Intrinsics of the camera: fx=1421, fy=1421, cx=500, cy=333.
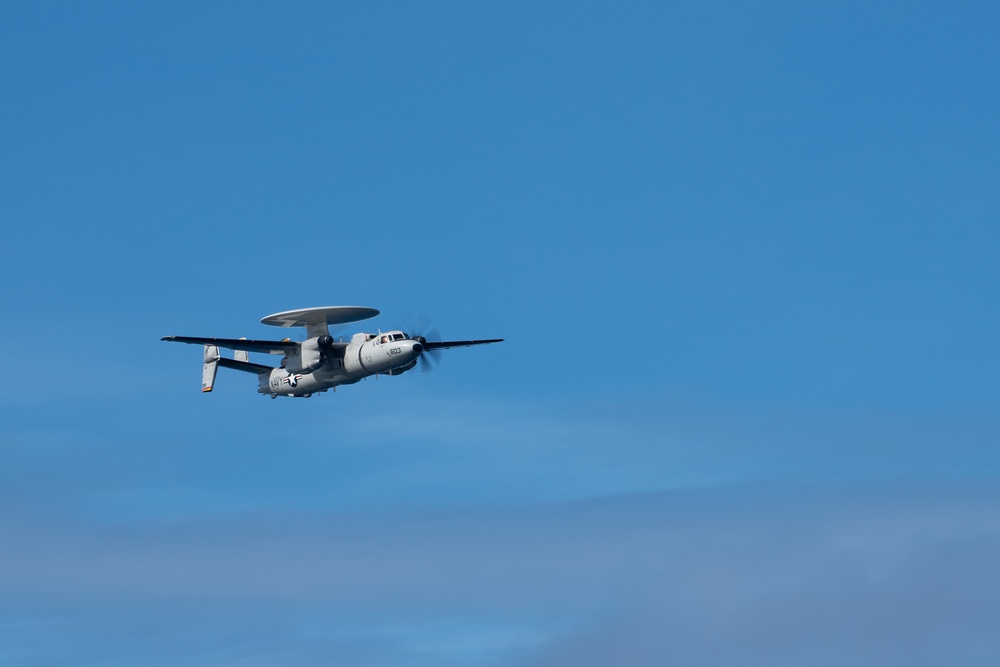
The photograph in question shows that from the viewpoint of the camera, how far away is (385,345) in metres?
111

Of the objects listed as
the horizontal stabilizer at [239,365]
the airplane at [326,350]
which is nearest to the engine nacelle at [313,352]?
the airplane at [326,350]

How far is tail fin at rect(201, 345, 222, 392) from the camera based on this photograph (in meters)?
123

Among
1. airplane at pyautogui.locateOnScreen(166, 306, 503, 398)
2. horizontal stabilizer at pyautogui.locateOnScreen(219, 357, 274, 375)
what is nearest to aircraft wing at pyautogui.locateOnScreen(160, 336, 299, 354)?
airplane at pyautogui.locateOnScreen(166, 306, 503, 398)

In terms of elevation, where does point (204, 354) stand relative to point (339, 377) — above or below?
above

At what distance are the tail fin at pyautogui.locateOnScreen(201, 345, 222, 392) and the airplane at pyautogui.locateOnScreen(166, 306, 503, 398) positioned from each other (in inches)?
248

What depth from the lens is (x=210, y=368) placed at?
123125mm

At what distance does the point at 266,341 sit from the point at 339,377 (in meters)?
6.81

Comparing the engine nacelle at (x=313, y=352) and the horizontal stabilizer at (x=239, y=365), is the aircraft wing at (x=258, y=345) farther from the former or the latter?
the horizontal stabilizer at (x=239, y=365)

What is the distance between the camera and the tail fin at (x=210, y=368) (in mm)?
123062

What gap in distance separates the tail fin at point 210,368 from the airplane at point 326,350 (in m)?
6.29

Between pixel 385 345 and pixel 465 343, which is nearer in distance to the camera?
pixel 385 345

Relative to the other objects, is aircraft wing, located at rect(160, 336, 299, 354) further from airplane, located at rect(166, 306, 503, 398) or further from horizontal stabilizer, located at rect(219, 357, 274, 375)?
horizontal stabilizer, located at rect(219, 357, 274, 375)

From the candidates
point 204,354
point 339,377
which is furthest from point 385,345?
point 204,354

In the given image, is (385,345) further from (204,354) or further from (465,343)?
(204,354)
